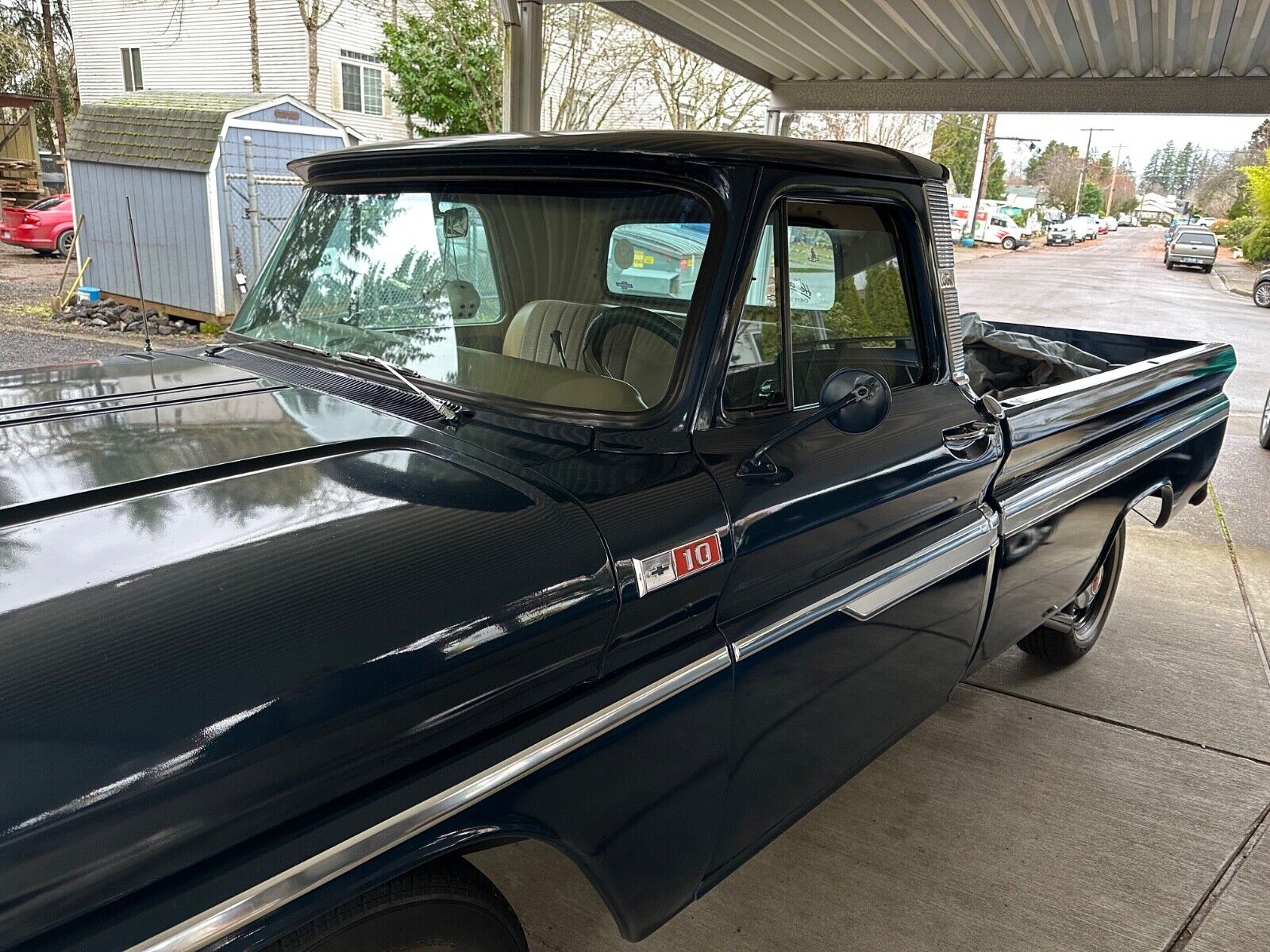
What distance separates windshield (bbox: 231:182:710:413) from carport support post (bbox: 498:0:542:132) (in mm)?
3621

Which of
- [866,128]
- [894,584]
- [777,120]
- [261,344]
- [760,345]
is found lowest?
[894,584]

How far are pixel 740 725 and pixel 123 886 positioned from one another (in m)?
1.20

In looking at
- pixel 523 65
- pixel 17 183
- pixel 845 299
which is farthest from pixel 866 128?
pixel 845 299

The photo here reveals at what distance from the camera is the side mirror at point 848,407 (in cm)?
207

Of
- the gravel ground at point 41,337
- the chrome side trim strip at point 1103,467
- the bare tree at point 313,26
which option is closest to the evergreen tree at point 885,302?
the chrome side trim strip at point 1103,467

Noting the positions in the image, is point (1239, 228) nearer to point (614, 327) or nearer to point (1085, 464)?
point (1085, 464)

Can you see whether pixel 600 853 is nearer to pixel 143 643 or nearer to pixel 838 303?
pixel 143 643

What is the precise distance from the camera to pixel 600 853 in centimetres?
174

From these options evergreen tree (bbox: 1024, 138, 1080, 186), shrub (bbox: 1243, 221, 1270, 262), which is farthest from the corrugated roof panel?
evergreen tree (bbox: 1024, 138, 1080, 186)

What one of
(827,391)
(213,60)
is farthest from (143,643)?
(213,60)

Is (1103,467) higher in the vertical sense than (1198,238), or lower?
higher

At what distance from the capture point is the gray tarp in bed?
14.8 feet

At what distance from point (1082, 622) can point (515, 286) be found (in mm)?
3251

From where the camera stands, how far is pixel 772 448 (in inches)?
82.3
